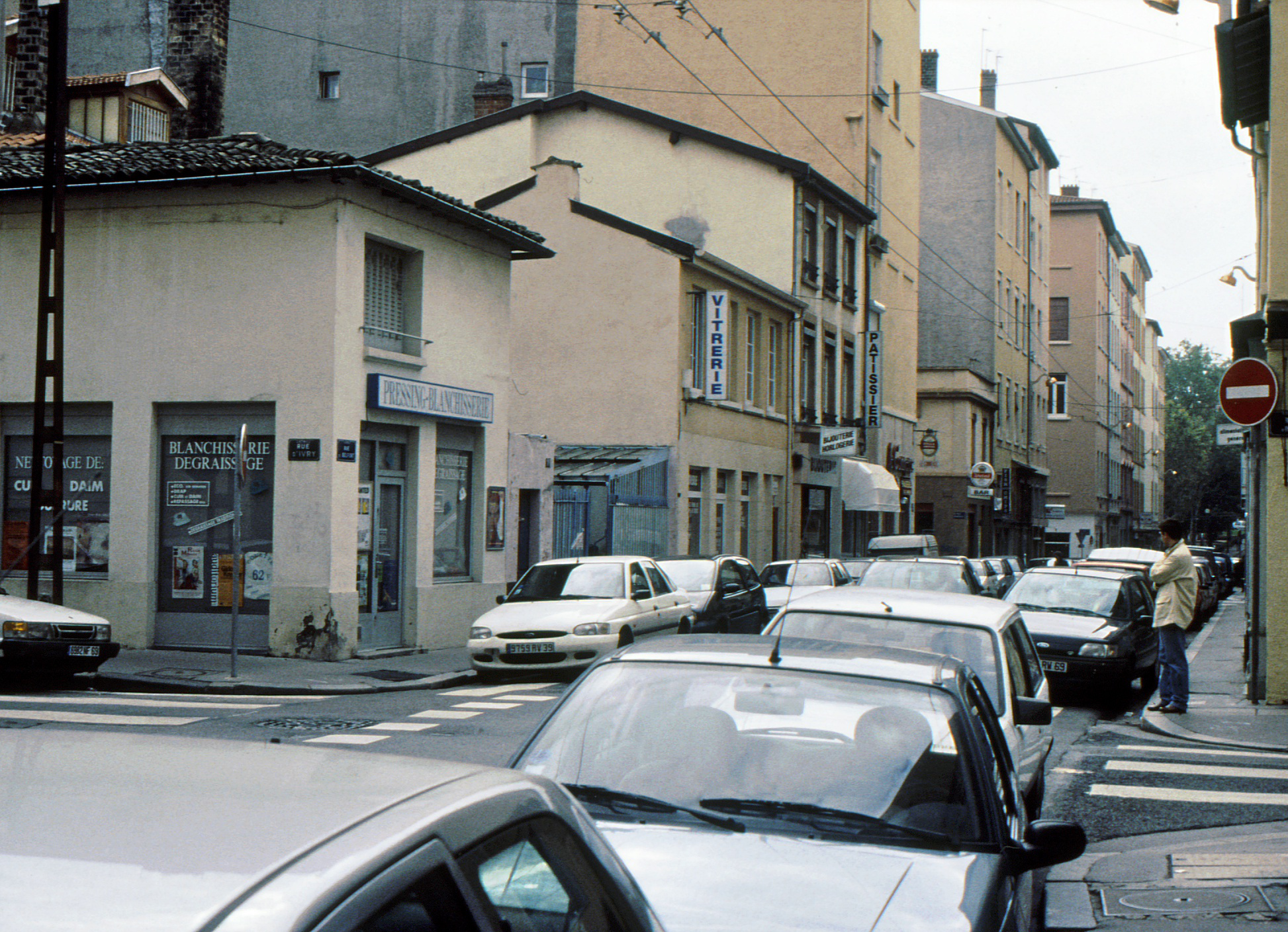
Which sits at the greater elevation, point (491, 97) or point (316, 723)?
point (491, 97)

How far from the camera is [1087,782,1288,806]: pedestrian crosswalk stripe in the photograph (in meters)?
10.0

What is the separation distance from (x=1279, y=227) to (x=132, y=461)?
1397 centimetres

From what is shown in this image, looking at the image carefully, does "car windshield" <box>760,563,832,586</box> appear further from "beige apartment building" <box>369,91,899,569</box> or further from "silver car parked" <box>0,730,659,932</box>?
"silver car parked" <box>0,730,659,932</box>

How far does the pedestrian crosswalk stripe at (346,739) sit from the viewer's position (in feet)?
37.6

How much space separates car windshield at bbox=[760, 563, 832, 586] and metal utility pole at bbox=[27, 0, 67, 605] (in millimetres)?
10658

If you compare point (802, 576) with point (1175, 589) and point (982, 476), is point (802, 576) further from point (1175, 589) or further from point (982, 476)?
point (982, 476)

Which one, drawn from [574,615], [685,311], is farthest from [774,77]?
[574,615]

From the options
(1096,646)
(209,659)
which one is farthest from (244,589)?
(1096,646)

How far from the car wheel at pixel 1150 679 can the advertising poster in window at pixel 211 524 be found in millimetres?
11194

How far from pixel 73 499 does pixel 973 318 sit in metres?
44.2

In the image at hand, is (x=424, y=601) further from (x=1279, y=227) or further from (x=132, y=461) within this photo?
(x=1279, y=227)

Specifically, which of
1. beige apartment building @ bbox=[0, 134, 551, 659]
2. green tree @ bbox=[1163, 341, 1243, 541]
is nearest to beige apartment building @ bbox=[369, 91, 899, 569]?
beige apartment building @ bbox=[0, 134, 551, 659]

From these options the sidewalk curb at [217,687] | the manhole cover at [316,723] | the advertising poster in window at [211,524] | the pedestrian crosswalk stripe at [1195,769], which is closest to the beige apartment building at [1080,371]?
the advertising poster in window at [211,524]

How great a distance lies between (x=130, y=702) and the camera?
14.0 metres
